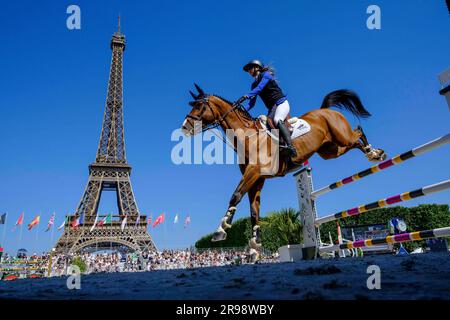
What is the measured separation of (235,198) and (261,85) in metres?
1.94

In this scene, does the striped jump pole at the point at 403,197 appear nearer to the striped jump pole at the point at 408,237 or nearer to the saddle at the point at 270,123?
the striped jump pole at the point at 408,237

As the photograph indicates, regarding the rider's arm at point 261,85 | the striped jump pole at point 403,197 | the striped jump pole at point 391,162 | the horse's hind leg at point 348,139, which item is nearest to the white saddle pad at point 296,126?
the rider's arm at point 261,85

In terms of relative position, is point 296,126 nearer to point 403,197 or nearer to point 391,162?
point 391,162

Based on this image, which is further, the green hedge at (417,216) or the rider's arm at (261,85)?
the green hedge at (417,216)

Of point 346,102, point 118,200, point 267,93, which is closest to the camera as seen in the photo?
point 267,93

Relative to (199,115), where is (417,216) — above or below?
below

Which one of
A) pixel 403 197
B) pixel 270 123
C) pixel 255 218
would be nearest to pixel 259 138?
pixel 270 123

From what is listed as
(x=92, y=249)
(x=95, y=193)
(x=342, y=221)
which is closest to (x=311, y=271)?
(x=342, y=221)

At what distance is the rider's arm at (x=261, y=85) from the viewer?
489cm

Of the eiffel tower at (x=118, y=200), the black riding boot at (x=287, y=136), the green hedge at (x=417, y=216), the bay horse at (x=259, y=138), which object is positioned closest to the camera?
the bay horse at (x=259, y=138)

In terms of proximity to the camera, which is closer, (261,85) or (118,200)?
(261,85)

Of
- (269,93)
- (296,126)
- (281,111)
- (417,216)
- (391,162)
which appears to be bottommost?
(417,216)

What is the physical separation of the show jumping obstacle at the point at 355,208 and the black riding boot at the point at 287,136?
1127mm

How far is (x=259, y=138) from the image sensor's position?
4699mm
